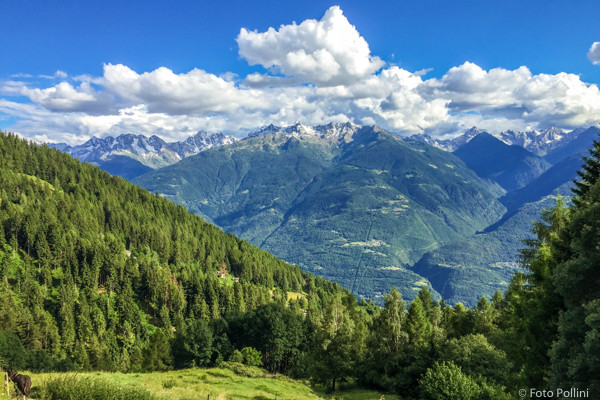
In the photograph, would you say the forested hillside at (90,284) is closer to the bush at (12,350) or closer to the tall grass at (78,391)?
the bush at (12,350)

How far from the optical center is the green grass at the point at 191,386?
20.3 m

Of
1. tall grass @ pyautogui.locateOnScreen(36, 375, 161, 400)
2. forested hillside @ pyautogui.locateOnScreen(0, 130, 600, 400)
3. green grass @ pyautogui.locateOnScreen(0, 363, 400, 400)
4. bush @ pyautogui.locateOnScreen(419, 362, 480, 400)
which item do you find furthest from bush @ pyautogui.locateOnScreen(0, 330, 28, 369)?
bush @ pyautogui.locateOnScreen(419, 362, 480, 400)

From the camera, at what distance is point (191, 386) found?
116 ft

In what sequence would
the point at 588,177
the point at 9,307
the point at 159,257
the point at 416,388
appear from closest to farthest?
the point at 588,177 → the point at 416,388 → the point at 9,307 → the point at 159,257

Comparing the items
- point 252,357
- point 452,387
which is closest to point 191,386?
point 452,387

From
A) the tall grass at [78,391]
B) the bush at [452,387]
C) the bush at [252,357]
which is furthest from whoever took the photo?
the bush at [252,357]

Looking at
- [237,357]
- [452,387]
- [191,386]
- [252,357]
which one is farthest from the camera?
[252,357]

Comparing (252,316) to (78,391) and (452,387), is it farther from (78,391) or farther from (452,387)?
(78,391)

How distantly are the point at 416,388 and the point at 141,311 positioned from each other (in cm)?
11810

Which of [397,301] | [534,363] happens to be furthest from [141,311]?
[534,363]

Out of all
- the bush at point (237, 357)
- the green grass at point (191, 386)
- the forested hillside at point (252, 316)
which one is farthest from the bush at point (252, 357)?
the green grass at point (191, 386)

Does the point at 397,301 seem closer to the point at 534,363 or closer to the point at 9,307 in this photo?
the point at 534,363

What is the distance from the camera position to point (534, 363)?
33.4 m

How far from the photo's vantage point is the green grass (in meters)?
20.3
